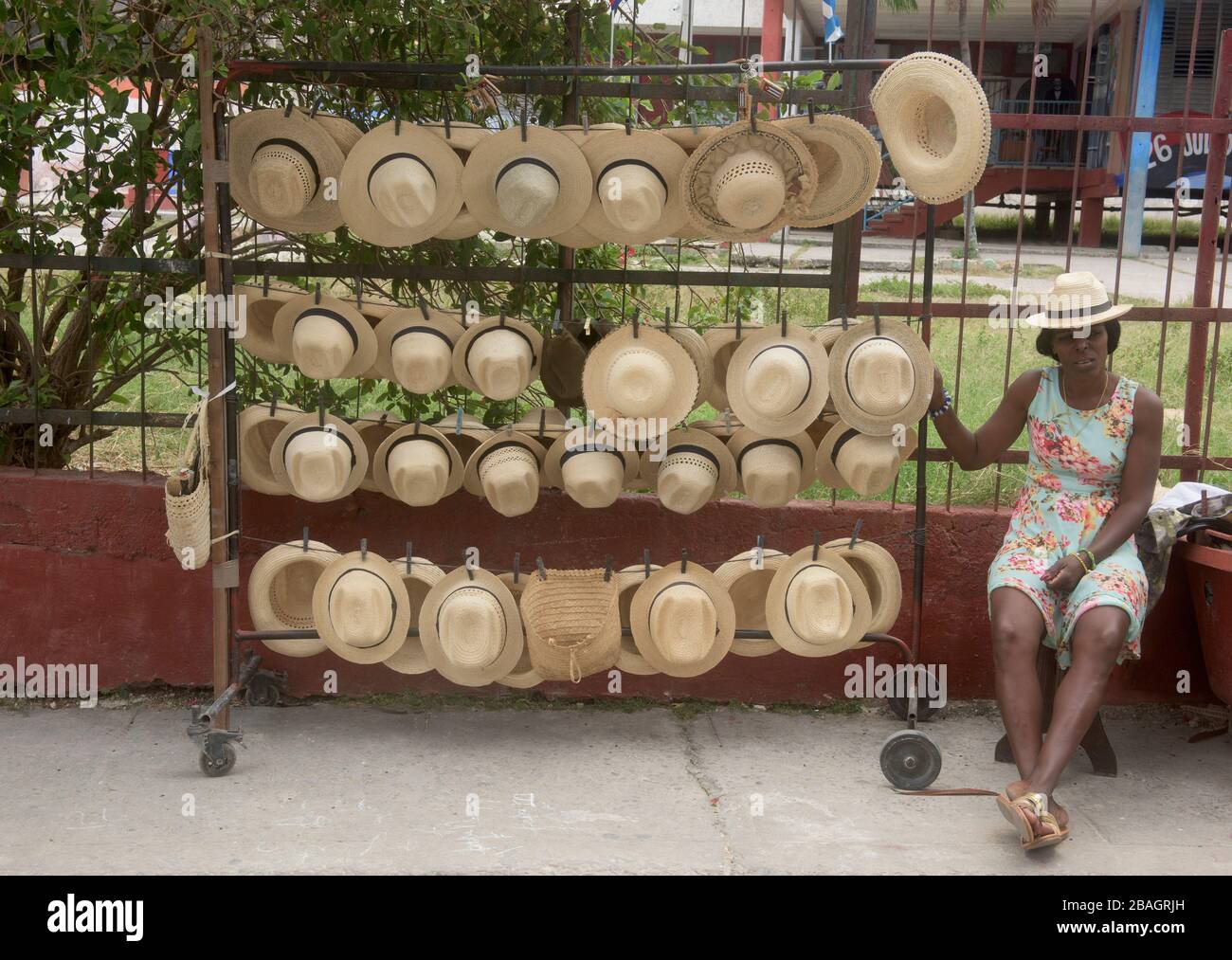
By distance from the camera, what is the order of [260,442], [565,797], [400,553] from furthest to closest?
1. [400,553]
2. [260,442]
3. [565,797]

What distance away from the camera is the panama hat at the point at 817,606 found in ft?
13.6

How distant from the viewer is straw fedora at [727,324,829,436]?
4.03 m

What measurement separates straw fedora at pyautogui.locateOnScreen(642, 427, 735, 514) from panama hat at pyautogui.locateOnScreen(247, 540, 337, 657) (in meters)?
1.12

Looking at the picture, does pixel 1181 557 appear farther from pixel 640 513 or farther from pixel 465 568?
pixel 465 568

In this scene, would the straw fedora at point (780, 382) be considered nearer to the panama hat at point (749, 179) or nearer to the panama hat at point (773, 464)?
the panama hat at point (773, 464)

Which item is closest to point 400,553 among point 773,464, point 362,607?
point 362,607

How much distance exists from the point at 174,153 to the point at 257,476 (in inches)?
48.0

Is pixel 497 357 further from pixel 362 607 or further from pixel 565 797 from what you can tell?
pixel 565 797

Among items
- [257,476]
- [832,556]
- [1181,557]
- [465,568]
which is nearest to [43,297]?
[257,476]

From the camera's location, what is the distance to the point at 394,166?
3998 millimetres

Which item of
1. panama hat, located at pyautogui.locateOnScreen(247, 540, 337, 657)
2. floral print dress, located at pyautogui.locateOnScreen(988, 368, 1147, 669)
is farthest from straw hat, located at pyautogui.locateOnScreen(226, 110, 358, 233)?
floral print dress, located at pyautogui.locateOnScreen(988, 368, 1147, 669)

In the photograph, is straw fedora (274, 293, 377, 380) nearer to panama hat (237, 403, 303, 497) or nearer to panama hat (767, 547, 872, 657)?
panama hat (237, 403, 303, 497)

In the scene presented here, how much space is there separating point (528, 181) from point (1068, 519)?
192cm

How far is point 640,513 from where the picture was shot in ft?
15.4
